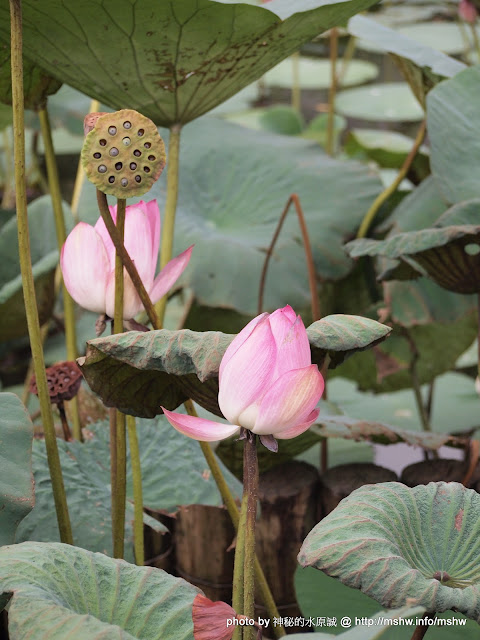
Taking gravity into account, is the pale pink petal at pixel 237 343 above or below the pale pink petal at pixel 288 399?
above

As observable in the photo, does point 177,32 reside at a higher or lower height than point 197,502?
higher

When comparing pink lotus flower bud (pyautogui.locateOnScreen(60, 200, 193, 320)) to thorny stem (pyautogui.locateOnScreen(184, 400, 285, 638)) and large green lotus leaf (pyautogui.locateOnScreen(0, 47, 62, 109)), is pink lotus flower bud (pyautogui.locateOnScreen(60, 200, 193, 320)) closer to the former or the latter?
thorny stem (pyautogui.locateOnScreen(184, 400, 285, 638))

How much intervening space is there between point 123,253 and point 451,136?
2.02 ft

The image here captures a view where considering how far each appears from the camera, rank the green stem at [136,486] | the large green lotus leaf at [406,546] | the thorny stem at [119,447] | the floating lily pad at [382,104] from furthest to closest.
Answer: the floating lily pad at [382,104] → the green stem at [136,486] → the thorny stem at [119,447] → the large green lotus leaf at [406,546]

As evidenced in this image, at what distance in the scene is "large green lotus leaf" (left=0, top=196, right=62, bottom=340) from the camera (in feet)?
3.91

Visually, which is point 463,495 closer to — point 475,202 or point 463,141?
point 475,202

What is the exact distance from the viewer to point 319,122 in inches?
110

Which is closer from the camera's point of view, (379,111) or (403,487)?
(403,487)

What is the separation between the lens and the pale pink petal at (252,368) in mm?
471

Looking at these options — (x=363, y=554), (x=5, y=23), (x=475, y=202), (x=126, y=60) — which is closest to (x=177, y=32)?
(x=126, y=60)

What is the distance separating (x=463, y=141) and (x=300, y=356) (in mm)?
649

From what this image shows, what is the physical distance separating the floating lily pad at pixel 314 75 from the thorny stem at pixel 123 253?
311cm

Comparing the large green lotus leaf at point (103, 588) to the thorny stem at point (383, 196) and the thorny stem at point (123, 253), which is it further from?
the thorny stem at point (383, 196)

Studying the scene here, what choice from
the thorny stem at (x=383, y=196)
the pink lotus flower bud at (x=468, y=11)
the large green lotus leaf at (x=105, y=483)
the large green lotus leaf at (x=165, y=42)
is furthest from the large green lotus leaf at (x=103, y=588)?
the pink lotus flower bud at (x=468, y=11)
